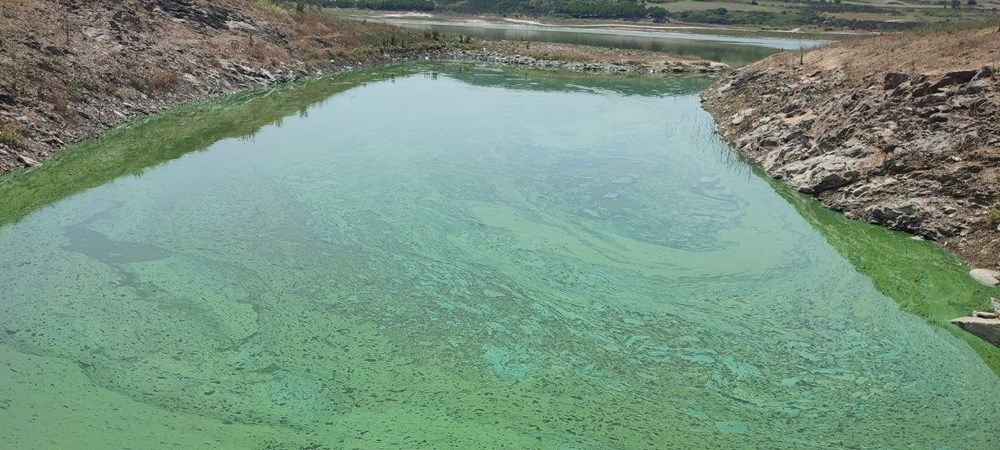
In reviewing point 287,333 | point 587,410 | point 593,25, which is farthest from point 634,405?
point 593,25

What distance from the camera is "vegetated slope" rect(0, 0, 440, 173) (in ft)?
47.4

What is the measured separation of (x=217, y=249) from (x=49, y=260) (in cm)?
208

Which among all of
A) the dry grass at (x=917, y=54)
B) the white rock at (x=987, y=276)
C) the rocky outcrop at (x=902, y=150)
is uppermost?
the dry grass at (x=917, y=54)

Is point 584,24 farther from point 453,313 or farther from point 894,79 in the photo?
point 453,313

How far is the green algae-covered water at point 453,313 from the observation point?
591cm

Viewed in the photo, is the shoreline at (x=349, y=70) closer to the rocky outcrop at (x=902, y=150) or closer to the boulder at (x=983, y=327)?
the boulder at (x=983, y=327)

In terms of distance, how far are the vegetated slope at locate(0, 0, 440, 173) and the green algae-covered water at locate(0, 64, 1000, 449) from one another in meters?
1.27

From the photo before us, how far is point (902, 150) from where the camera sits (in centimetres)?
1214

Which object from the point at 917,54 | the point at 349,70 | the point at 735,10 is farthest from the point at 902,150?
the point at 735,10

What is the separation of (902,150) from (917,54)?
5.95 meters

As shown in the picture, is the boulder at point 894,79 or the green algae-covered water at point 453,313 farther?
the boulder at point 894,79

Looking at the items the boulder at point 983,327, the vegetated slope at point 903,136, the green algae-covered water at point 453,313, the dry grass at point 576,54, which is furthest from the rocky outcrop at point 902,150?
the dry grass at point 576,54

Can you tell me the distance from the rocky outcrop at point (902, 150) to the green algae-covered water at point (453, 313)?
583 mm

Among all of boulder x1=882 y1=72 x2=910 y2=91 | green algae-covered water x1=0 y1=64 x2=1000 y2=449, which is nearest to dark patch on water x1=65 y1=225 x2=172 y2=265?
green algae-covered water x1=0 y1=64 x2=1000 y2=449
